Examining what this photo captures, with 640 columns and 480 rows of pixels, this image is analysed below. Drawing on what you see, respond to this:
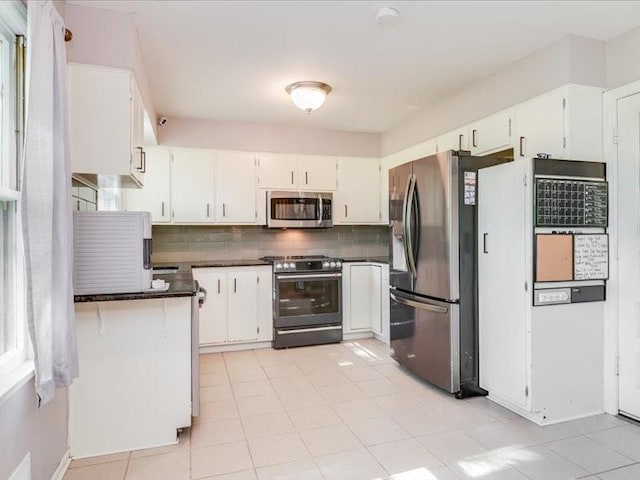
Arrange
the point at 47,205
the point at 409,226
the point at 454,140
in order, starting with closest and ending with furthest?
1. the point at 47,205
2. the point at 409,226
3. the point at 454,140

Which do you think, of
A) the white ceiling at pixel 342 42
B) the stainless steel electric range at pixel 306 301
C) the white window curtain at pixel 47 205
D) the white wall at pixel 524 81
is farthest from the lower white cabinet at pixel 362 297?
the white window curtain at pixel 47 205

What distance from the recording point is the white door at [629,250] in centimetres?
260

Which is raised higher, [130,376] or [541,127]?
[541,127]

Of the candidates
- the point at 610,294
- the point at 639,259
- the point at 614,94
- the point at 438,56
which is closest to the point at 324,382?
the point at 610,294

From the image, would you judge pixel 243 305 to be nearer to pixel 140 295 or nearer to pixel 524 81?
pixel 140 295

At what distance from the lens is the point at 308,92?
3.43 meters

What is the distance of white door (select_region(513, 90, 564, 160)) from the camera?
2715 mm

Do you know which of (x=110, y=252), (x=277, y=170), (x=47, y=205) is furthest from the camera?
(x=277, y=170)

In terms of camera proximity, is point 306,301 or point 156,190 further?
point 306,301

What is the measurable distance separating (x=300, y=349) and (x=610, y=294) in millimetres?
2809

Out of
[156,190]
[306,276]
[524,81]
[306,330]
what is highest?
[524,81]

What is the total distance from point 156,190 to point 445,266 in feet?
9.96

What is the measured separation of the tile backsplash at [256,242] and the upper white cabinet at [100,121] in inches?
92.9

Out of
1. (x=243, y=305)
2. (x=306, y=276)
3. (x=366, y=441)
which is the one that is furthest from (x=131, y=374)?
(x=306, y=276)
